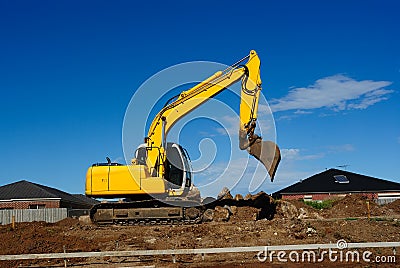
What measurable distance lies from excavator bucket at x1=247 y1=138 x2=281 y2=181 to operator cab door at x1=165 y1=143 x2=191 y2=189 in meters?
2.96

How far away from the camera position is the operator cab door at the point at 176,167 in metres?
21.9

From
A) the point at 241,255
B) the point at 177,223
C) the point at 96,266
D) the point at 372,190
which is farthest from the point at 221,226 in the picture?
the point at 372,190

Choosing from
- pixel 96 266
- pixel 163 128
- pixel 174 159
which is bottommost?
pixel 96 266

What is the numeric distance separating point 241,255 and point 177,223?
6755 mm

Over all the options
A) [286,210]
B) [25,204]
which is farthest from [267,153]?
[25,204]

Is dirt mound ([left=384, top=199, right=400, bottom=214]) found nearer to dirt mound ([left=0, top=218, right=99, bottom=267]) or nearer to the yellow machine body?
the yellow machine body

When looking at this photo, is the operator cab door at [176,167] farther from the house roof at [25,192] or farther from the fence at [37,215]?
the house roof at [25,192]

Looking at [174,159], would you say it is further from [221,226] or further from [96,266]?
[96,266]

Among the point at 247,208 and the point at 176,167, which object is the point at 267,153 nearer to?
the point at 176,167

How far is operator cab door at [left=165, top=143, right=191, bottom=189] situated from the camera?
21859mm

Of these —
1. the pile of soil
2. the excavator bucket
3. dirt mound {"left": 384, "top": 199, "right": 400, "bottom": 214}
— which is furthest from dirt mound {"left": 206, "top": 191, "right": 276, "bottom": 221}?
dirt mound {"left": 384, "top": 199, "right": 400, "bottom": 214}

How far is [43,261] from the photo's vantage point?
15836mm

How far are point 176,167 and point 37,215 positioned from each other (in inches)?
719

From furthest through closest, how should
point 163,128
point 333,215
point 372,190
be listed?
point 372,190 → point 333,215 → point 163,128
